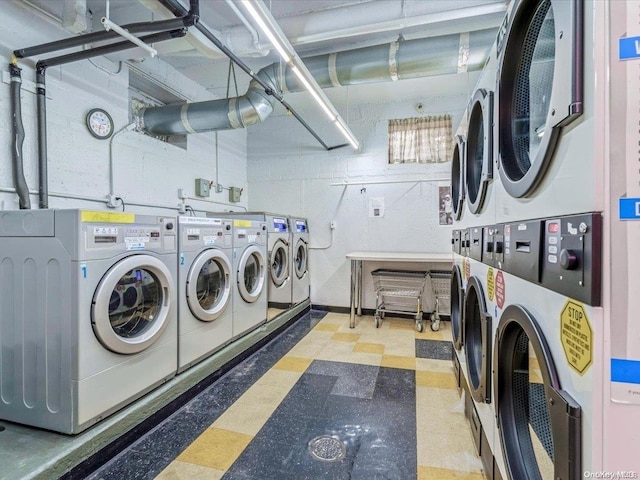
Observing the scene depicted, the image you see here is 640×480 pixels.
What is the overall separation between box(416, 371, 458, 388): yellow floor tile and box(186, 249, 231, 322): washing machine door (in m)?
1.79

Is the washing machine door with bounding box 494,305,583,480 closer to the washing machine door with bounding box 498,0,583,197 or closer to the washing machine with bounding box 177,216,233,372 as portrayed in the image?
the washing machine door with bounding box 498,0,583,197

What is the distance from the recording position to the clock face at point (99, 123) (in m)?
2.72

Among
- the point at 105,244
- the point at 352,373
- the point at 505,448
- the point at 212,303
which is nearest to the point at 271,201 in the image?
the point at 212,303

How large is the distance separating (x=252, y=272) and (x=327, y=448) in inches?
81.7

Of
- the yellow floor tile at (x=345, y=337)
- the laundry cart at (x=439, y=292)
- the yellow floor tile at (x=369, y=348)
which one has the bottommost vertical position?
the yellow floor tile at (x=369, y=348)

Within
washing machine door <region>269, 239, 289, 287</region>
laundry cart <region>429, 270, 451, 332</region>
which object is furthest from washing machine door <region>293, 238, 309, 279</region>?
laundry cart <region>429, 270, 451, 332</region>

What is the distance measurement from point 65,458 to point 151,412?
48 cm

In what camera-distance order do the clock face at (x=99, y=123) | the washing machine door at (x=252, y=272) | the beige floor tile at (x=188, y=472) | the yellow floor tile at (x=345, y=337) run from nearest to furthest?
the beige floor tile at (x=188, y=472) → the clock face at (x=99, y=123) → the washing machine door at (x=252, y=272) → the yellow floor tile at (x=345, y=337)

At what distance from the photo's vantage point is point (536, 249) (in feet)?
2.78

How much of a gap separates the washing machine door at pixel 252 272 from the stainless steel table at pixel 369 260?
44.5 inches

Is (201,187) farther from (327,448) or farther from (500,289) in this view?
(500,289)

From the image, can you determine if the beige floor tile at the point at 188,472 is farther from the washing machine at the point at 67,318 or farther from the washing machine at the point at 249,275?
the washing machine at the point at 249,275

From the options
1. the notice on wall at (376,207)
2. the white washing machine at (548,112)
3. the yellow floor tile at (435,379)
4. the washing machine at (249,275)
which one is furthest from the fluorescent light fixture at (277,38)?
the yellow floor tile at (435,379)

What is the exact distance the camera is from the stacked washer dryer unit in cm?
58
